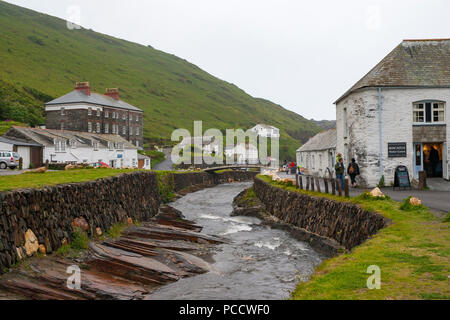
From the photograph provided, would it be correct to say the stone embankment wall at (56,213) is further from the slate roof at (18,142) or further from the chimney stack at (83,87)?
the chimney stack at (83,87)

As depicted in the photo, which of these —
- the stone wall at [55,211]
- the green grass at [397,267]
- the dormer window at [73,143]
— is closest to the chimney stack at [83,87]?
the dormer window at [73,143]

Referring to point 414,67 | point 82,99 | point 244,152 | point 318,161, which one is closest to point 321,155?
point 318,161

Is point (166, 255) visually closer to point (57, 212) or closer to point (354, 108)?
point (57, 212)

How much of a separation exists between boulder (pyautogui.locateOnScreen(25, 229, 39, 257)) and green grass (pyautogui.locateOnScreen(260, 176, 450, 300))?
6293 millimetres

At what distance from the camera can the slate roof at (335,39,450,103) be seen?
27.8 meters

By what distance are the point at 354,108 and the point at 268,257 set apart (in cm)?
1619

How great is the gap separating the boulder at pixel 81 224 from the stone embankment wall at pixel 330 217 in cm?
881

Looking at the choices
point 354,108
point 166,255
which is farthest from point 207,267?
point 354,108

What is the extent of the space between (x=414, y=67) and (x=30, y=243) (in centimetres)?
2632

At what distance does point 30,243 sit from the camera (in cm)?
1046

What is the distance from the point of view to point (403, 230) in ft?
38.2

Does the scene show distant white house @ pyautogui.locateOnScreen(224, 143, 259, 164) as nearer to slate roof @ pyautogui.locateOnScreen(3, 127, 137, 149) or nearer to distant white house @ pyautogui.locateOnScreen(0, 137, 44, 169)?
slate roof @ pyautogui.locateOnScreen(3, 127, 137, 149)

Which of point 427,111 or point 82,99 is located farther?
point 82,99

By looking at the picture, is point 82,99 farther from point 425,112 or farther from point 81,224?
point 81,224
